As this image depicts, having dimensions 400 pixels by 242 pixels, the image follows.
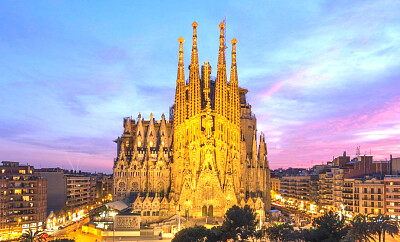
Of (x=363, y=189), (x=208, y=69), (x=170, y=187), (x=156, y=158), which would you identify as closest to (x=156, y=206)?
(x=170, y=187)

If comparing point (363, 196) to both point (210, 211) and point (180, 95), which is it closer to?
point (210, 211)

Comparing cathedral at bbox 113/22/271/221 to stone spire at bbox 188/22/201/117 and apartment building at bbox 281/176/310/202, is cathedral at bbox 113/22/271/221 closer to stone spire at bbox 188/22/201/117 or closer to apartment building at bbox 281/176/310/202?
stone spire at bbox 188/22/201/117

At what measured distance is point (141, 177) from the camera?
97562 millimetres

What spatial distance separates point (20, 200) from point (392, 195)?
8120 centimetres

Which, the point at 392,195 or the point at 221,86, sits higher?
the point at 221,86

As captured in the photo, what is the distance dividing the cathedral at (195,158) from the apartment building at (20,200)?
17.6 m

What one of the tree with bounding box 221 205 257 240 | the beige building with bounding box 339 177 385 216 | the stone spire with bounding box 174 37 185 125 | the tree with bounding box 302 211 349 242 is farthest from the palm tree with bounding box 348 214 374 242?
the stone spire with bounding box 174 37 185 125

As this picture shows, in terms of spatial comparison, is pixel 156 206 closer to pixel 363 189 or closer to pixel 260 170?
pixel 260 170

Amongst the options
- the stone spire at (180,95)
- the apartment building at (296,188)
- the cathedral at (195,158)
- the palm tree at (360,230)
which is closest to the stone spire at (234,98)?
the cathedral at (195,158)

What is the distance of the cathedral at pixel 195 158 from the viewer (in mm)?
88125

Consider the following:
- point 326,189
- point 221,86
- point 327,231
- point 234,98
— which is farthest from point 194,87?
point 327,231

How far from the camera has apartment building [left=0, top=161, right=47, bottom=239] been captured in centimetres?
8344

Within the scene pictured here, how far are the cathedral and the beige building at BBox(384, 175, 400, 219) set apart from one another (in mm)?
26861

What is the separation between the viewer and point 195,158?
9094cm
